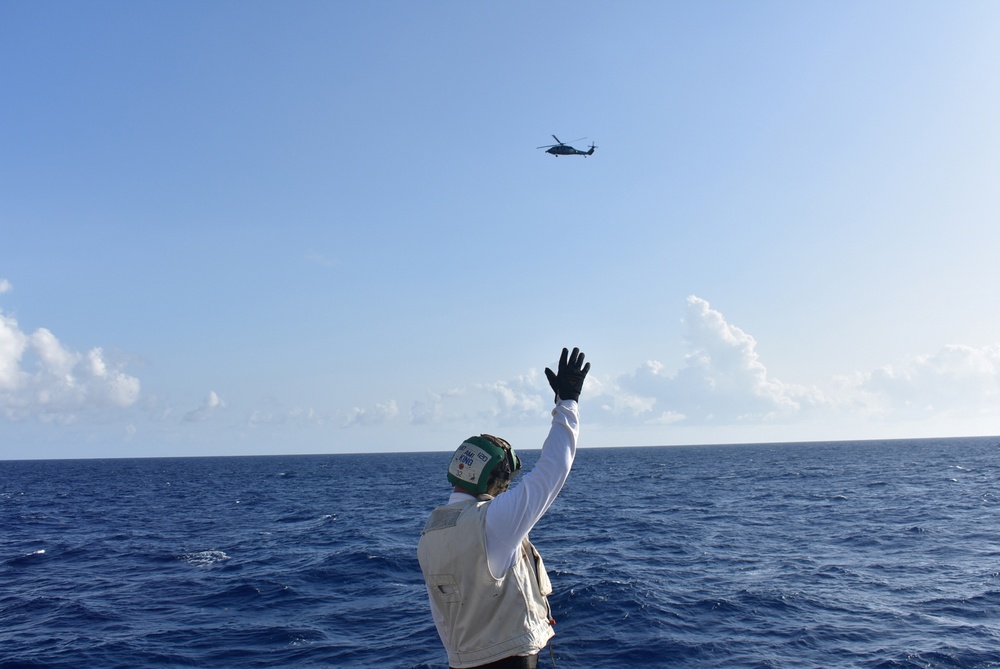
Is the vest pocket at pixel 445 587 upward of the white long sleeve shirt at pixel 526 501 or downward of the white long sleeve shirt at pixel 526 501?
downward

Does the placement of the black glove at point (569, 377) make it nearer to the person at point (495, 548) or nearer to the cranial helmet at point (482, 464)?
the person at point (495, 548)

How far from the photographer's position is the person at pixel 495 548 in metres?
3.49

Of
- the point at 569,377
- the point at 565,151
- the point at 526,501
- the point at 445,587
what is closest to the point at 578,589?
the point at 565,151

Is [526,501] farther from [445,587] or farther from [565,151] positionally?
[565,151]

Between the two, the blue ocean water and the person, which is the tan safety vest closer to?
the person

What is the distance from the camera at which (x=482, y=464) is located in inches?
152

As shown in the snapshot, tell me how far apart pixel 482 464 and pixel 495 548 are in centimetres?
50

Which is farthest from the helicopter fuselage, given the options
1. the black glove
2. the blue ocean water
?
the black glove

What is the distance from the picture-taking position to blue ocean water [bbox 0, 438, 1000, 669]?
15.9 meters

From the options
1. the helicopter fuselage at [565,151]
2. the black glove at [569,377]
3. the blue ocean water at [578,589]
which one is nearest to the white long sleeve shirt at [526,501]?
the black glove at [569,377]

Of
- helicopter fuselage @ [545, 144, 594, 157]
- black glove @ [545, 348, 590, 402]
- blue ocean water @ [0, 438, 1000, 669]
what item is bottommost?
blue ocean water @ [0, 438, 1000, 669]

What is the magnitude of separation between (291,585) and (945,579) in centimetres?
2057

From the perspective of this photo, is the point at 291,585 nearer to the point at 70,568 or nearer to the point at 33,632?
the point at 33,632

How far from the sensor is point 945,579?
21.9 meters
